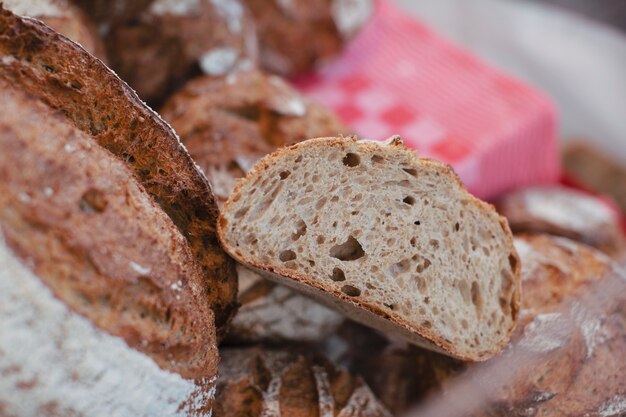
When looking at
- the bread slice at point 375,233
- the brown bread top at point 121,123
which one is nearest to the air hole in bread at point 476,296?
the bread slice at point 375,233

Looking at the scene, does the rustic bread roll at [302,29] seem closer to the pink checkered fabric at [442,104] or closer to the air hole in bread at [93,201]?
the pink checkered fabric at [442,104]

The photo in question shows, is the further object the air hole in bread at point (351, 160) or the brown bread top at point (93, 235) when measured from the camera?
the air hole in bread at point (351, 160)

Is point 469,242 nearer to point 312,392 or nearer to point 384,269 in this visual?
point 384,269

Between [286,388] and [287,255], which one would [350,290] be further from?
[286,388]

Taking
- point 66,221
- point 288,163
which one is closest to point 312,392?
point 288,163

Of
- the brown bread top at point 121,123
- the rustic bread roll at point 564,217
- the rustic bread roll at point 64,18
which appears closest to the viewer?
the brown bread top at point 121,123

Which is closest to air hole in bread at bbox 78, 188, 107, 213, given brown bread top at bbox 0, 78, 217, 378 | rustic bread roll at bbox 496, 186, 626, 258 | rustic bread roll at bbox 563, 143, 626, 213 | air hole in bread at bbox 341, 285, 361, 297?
brown bread top at bbox 0, 78, 217, 378

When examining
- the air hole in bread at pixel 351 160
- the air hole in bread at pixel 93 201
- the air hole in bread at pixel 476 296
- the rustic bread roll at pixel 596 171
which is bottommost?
the rustic bread roll at pixel 596 171
